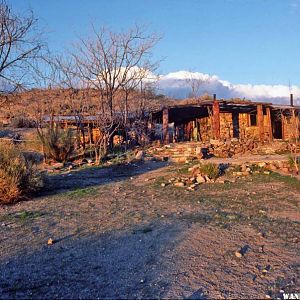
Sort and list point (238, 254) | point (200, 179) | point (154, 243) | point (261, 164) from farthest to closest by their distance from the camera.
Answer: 1. point (261, 164)
2. point (200, 179)
3. point (154, 243)
4. point (238, 254)

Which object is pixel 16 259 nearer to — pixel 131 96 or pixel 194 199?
pixel 194 199

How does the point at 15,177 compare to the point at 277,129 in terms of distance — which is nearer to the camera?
the point at 15,177

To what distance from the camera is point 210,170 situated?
34.3 ft

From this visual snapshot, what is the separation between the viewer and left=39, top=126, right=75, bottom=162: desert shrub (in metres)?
16.3

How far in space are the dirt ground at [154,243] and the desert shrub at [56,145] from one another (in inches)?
288

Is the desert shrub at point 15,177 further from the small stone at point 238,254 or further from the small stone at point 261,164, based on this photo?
the small stone at point 261,164

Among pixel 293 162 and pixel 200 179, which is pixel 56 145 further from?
pixel 293 162

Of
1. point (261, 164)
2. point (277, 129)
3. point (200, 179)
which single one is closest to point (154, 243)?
point (200, 179)

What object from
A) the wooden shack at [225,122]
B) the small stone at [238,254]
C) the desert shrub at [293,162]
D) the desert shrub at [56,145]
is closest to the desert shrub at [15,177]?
the small stone at [238,254]

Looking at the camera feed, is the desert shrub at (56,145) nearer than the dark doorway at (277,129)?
Yes

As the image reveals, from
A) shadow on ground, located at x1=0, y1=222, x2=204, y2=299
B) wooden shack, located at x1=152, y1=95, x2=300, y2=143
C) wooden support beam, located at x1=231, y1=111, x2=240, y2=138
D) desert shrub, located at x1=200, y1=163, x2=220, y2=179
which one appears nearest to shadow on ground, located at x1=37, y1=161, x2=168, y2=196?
desert shrub, located at x1=200, y1=163, x2=220, y2=179

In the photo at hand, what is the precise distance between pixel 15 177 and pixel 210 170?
501cm

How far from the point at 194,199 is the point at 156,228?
2333 mm

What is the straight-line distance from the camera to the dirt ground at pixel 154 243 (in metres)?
3.88
